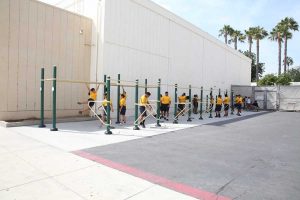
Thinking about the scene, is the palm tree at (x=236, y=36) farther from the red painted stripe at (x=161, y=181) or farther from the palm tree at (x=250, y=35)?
the red painted stripe at (x=161, y=181)

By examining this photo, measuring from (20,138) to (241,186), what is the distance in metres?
6.75

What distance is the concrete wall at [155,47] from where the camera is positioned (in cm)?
1572

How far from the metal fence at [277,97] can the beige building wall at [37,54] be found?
2224cm

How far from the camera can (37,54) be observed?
1326 cm

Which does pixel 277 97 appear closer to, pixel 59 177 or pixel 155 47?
pixel 155 47

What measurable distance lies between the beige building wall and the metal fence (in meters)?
22.2

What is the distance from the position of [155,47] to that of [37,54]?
27.9 feet

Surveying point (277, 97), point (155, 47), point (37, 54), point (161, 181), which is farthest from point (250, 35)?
point (161, 181)

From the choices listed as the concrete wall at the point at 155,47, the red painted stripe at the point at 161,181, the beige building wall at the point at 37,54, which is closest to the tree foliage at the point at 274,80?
the concrete wall at the point at 155,47

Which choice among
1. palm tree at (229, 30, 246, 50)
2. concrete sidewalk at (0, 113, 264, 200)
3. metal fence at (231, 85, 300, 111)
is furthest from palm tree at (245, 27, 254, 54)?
concrete sidewalk at (0, 113, 264, 200)

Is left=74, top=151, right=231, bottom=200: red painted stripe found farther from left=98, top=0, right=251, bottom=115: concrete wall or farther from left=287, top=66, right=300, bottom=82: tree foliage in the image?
left=287, top=66, right=300, bottom=82: tree foliage

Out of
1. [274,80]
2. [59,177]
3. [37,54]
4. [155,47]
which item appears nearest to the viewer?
[59,177]

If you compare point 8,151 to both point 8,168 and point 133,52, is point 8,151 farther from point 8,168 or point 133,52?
point 133,52

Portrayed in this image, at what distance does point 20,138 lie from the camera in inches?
342
